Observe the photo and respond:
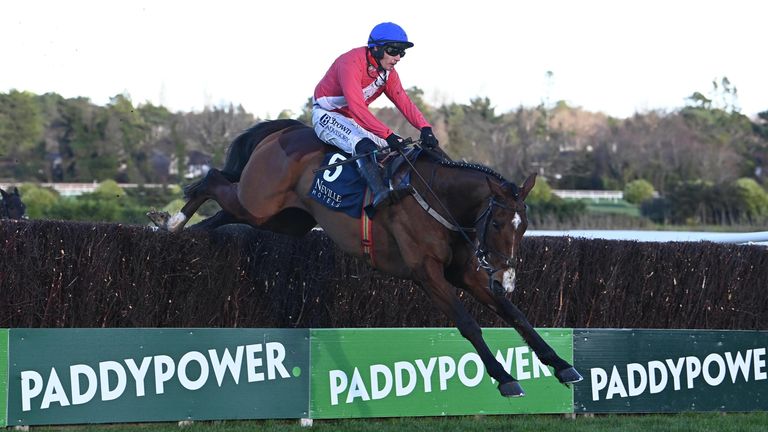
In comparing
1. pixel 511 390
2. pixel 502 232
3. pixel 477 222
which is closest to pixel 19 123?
pixel 477 222

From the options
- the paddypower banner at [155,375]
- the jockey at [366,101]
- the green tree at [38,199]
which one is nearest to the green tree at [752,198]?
the green tree at [38,199]

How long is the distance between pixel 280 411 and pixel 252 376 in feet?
1.04

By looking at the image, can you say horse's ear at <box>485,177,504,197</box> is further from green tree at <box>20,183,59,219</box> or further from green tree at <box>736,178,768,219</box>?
green tree at <box>736,178,768,219</box>

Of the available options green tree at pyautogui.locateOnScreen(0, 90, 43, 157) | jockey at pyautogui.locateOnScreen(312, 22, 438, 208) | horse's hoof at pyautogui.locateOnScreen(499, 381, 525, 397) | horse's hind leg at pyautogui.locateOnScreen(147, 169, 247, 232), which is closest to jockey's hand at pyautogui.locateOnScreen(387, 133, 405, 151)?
jockey at pyautogui.locateOnScreen(312, 22, 438, 208)

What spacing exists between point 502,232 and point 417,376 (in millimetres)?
2053

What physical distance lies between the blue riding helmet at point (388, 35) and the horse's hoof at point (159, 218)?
199cm

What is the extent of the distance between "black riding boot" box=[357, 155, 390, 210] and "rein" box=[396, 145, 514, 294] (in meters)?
0.19

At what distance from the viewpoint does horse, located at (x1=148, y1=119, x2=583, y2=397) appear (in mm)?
6168

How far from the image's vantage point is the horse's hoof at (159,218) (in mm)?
7531

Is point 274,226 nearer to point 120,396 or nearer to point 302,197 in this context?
point 302,197

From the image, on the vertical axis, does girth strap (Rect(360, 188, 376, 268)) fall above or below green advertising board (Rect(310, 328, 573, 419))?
above

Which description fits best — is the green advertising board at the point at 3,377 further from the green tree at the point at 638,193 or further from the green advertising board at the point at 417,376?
the green tree at the point at 638,193

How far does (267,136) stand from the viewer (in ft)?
25.3

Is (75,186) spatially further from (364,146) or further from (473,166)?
(473,166)
